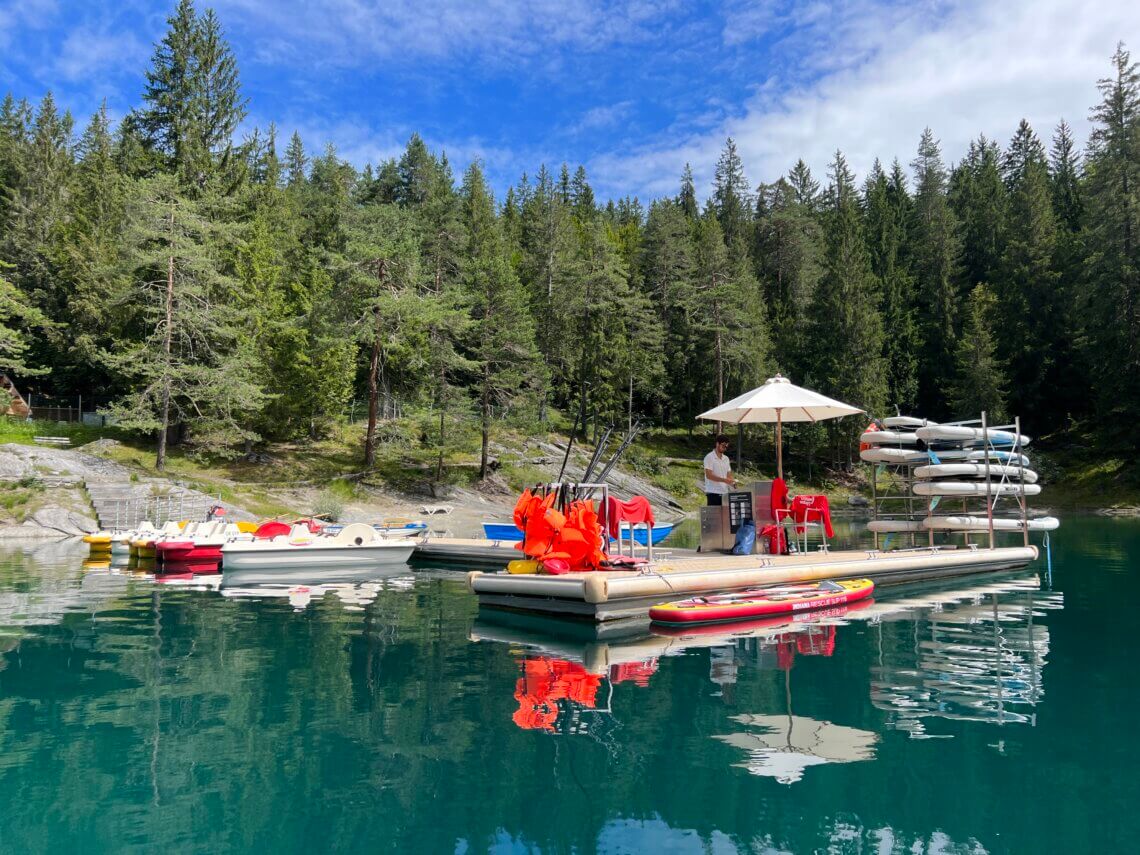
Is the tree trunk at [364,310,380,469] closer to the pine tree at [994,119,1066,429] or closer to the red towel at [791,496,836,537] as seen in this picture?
the red towel at [791,496,836,537]

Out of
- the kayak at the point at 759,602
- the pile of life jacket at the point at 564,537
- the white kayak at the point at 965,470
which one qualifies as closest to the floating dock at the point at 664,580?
the kayak at the point at 759,602

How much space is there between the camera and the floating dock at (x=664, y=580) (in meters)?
11.9

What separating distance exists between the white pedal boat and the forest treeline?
11.6m

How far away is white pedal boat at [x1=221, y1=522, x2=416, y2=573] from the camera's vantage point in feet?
62.8

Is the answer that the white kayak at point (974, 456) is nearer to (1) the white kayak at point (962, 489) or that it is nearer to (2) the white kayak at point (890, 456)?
(2) the white kayak at point (890, 456)

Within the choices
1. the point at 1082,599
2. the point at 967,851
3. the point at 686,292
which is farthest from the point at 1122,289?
the point at 967,851

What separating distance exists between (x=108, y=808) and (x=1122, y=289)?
56390mm

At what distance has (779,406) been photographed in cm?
1499

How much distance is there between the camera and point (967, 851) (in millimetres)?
4754

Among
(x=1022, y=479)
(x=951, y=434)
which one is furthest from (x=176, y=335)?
(x=1022, y=479)

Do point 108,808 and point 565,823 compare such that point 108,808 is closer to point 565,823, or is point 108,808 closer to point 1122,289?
point 565,823

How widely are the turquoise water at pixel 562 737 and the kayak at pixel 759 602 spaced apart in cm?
52

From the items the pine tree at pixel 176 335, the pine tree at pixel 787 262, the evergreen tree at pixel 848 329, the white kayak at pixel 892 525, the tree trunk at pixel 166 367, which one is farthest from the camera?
the pine tree at pixel 787 262

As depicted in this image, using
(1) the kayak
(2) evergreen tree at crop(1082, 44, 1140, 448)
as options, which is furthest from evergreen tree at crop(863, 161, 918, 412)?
(1) the kayak
